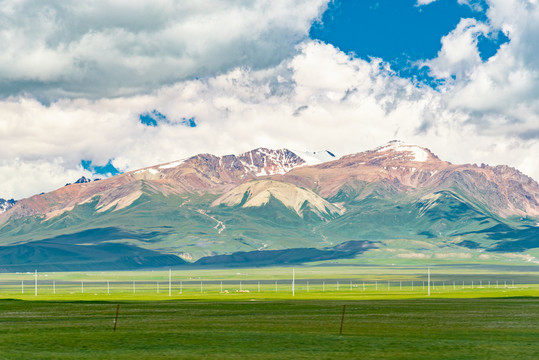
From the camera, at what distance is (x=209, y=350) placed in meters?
59.9

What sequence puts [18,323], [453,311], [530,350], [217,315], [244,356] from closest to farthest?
[244,356], [530,350], [18,323], [217,315], [453,311]

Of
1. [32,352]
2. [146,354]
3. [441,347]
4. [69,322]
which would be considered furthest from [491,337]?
[69,322]

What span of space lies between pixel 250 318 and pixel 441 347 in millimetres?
40031

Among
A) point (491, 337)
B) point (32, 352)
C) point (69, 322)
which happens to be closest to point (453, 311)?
point (491, 337)

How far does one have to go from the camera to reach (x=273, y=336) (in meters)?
71.8

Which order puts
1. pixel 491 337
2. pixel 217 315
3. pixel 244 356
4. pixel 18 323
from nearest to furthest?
pixel 244 356, pixel 491 337, pixel 18 323, pixel 217 315

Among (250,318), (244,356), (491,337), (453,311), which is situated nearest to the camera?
(244,356)

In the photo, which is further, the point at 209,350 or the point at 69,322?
the point at 69,322

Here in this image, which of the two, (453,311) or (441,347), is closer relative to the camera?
(441,347)

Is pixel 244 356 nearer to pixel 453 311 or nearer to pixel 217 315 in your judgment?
pixel 217 315

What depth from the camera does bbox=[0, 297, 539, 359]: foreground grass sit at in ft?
189

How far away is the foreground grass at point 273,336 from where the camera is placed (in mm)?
57688

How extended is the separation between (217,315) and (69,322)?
20.4m

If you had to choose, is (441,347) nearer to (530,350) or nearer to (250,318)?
(530,350)
